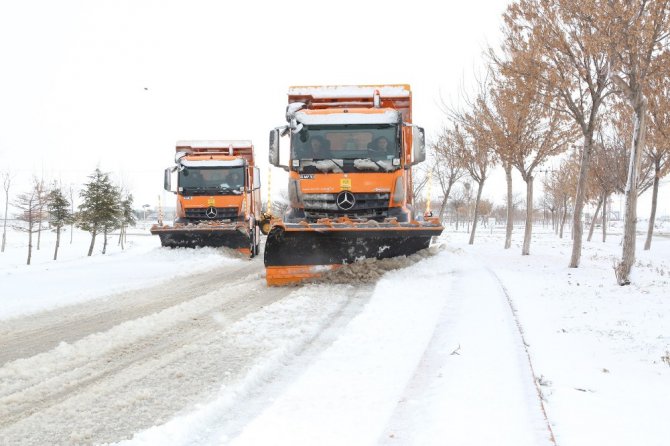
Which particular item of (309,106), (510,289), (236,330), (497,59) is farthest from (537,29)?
(236,330)

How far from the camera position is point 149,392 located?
298cm

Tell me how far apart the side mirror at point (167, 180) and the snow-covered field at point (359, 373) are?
704 centimetres

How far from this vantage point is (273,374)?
3303mm

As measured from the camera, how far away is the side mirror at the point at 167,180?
522 inches

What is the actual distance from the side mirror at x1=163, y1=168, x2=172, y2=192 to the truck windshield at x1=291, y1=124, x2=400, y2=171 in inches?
246

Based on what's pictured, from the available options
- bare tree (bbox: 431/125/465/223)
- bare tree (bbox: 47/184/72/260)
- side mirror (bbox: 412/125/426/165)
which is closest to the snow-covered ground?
side mirror (bbox: 412/125/426/165)

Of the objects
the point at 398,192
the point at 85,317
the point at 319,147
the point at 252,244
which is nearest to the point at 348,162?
the point at 319,147

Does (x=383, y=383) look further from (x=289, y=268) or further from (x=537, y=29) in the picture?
(x=537, y=29)

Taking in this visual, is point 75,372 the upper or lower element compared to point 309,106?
lower

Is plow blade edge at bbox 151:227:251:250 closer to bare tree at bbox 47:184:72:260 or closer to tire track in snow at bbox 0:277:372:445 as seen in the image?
tire track in snow at bbox 0:277:372:445

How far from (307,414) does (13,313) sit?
4.75m

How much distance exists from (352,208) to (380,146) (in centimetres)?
132

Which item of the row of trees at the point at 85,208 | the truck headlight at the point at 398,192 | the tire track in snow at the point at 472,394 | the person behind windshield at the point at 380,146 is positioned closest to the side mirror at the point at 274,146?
the person behind windshield at the point at 380,146

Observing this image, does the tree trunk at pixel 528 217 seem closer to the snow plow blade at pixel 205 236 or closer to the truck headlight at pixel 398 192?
the truck headlight at pixel 398 192
